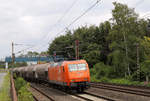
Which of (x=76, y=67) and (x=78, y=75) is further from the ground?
(x=76, y=67)

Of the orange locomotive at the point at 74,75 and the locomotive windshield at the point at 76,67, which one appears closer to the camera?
the orange locomotive at the point at 74,75

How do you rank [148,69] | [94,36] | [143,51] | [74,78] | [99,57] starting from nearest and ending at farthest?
1. [74,78]
2. [148,69]
3. [143,51]
4. [99,57]
5. [94,36]

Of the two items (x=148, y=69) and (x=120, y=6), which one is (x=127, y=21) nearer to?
(x=120, y=6)

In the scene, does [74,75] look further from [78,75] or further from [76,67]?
[76,67]

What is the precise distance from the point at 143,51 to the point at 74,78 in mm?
17799

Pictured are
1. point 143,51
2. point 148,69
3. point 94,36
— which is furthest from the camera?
point 94,36

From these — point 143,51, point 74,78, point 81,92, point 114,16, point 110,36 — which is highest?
point 114,16

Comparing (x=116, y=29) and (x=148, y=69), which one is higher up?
(x=116, y=29)

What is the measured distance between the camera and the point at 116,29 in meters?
38.3

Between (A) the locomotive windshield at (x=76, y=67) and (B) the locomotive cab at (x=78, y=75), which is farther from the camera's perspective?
(A) the locomotive windshield at (x=76, y=67)

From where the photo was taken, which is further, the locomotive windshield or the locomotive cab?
the locomotive windshield

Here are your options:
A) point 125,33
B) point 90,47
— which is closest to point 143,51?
point 125,33

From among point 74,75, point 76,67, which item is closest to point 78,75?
point 74,75

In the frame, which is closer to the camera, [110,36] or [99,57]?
[110,36]
